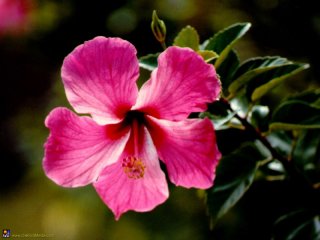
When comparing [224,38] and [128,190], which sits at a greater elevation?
[224,38]

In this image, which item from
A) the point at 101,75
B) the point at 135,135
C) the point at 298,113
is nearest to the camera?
the point at 101,75

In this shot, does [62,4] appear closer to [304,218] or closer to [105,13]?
[105,13]

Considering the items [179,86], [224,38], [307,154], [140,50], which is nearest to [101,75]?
[179,86]

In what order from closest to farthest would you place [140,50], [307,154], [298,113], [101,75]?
[101,75] → [298,113] → [307,154] → [140,50]

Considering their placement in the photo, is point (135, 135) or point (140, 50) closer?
point (135, 135)

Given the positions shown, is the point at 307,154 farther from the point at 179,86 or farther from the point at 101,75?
the point at 101,75

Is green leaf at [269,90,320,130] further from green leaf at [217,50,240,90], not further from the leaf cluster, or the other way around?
green leaf at [217,50,240,90]

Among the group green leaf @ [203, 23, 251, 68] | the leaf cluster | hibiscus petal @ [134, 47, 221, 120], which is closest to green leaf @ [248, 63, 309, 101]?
the leaf cluster
